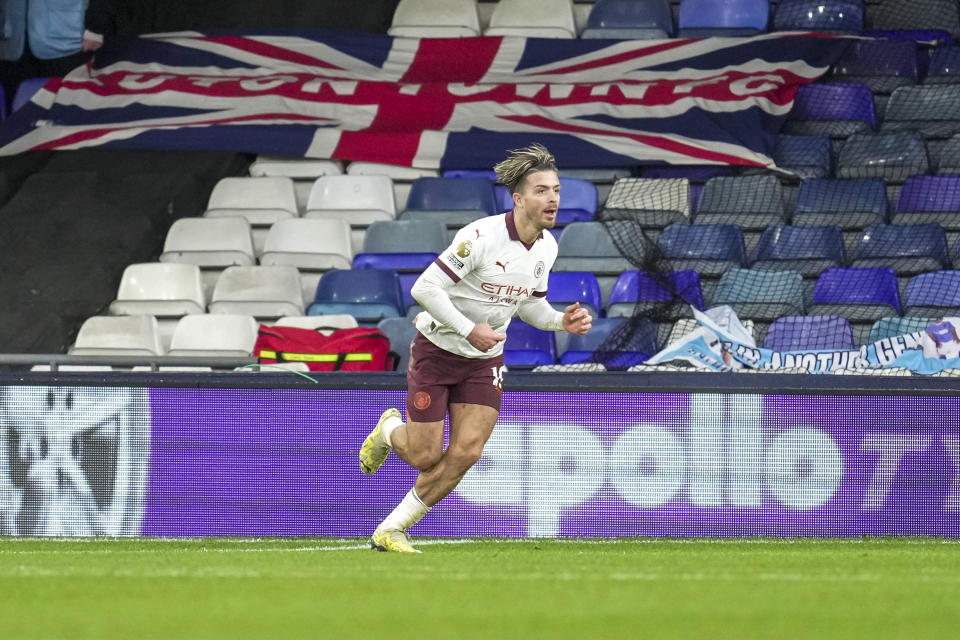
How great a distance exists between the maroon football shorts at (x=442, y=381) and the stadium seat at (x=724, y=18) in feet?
24.5

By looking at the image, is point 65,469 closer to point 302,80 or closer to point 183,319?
point 183,319

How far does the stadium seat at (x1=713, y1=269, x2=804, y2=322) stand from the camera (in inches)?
414

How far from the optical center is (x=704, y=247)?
1112 cm

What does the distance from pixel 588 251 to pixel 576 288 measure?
586mm

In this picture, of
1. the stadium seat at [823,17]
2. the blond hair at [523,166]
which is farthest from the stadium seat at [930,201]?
the blond hair at [523,166]

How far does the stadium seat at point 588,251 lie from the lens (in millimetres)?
11070

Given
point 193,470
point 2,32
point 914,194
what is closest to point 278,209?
point 2,32

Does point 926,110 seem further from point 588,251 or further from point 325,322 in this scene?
point 325,322

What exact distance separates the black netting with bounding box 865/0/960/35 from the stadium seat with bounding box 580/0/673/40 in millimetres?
2039

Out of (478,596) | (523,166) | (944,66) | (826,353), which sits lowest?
(826,353)

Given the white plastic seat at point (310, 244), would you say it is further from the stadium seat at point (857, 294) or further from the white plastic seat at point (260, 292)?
the stadium seat at point (857, 294)

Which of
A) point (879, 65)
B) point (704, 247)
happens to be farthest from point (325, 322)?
point (879, 65)

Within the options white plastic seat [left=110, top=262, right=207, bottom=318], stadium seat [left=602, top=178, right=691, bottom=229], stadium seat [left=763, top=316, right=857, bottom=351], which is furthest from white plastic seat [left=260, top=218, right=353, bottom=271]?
stadium seat [left=763, top=316, right=857, bottom=351]

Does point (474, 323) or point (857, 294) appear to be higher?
point (474, 323)
